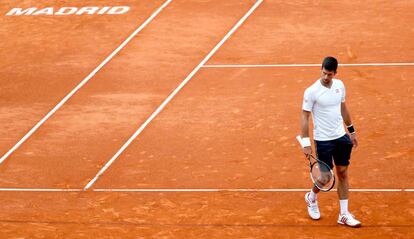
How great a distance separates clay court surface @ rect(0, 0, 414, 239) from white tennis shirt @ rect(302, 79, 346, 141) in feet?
3.85

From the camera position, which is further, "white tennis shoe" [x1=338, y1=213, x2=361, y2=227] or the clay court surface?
the clay court surface

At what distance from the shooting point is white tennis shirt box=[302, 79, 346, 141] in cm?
1009

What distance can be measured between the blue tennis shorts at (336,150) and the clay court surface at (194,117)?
835 millimetres

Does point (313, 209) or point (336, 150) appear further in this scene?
point (313, 209)

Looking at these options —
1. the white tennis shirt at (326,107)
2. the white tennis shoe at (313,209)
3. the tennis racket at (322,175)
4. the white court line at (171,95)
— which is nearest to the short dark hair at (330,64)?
the white tennis shirt at (326,107)

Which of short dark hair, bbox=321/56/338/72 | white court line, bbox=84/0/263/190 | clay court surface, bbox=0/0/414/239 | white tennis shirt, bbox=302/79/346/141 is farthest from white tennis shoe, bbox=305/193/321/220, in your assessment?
white court line, bbox=84/0/263/190

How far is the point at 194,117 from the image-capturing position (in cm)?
1504

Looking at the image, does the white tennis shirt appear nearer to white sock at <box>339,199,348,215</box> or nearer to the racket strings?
the racket strings

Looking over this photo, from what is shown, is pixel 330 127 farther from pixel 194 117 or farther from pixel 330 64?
pixel 194 117

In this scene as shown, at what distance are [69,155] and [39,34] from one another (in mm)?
7634

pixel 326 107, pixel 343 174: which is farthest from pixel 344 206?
pixel 326 107

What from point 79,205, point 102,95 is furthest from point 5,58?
point 79,205

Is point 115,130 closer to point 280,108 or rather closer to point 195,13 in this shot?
point 280,108

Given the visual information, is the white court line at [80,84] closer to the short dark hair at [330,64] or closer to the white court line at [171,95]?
the white court line at [171,95]
